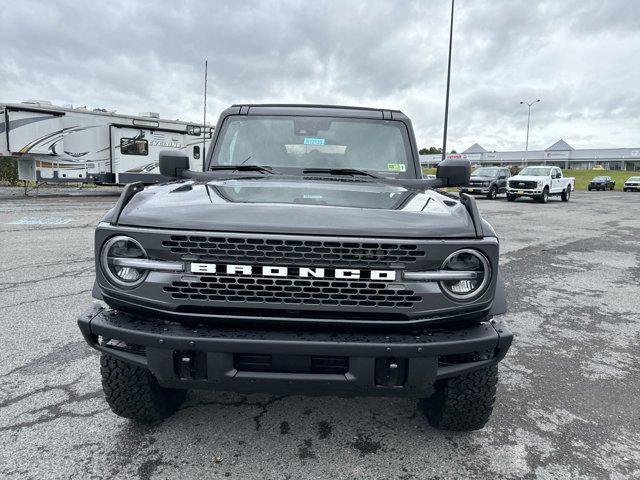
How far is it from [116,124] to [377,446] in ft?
59.7

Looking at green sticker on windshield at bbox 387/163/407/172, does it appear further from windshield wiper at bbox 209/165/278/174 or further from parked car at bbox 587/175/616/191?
parked car at bbox 587/175/616/191

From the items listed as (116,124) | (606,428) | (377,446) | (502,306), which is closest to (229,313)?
(377,446)

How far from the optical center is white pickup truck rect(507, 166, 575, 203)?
22938mm

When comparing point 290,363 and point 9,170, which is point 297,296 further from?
point 9,170

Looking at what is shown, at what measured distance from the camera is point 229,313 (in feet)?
6.93

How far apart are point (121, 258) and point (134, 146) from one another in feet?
58.3

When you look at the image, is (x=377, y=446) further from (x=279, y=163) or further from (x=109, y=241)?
(x=279, y=163)

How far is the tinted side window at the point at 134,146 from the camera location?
59.5ft

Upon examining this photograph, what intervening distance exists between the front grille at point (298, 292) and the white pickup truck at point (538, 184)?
914 inches

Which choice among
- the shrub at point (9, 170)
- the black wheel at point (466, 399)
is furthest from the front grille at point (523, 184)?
the shrub at point (9, 170)

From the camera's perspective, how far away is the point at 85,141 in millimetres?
17391

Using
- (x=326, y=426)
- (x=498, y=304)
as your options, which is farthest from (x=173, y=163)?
(x=498, y=304)

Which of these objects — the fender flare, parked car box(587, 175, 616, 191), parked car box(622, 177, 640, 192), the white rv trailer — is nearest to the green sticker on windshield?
the fender flare

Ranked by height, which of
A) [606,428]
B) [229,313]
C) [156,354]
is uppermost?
[229,313]
